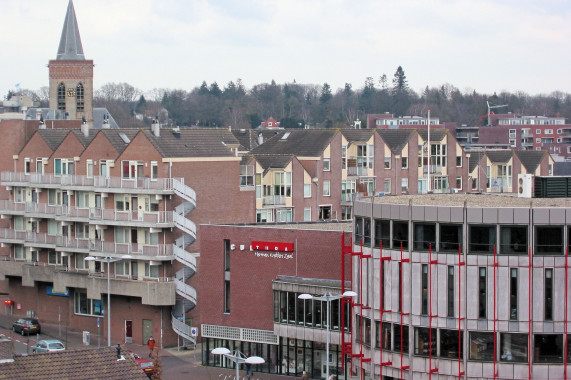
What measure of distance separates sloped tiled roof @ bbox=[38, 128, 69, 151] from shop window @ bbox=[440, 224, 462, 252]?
148 feet

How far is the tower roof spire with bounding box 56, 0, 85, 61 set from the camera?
155 metres

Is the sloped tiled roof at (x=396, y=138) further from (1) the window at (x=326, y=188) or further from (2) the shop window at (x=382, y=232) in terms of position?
(2) the shop window at (x=382, y=232)

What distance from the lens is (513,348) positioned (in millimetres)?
50531

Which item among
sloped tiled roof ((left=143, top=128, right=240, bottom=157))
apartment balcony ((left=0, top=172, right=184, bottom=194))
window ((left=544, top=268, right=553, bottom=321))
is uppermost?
sloped tiled roof ((left=143, top=128, right=240, bottom=157))

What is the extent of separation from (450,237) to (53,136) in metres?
47.0

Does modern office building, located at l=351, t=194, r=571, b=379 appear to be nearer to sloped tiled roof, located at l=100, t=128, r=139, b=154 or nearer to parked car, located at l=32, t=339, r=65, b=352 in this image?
parked car, located at l=32, t=339, r=65, b=352

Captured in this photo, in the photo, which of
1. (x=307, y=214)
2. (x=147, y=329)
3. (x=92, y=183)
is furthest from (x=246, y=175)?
(x=147, y=329)

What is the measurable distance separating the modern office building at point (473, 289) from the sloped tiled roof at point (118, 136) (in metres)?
34.0

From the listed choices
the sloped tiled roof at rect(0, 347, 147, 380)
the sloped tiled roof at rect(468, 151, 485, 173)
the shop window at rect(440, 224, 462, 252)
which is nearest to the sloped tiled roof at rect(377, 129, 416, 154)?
the sloped tiled roof at rect(468, 151, 485, 173)

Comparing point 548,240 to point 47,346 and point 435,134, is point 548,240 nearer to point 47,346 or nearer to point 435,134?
point 47,346

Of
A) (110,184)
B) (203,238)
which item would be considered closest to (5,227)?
(110,184)

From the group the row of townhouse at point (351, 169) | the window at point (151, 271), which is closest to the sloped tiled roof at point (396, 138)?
the row of townhouse at point (351, 169)

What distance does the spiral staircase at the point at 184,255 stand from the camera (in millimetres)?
78562

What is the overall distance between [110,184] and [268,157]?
557 inches
